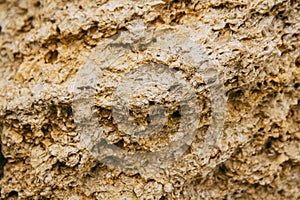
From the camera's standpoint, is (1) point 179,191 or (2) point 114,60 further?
(1) point 179,191

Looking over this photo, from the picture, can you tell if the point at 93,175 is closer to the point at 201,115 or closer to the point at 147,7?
the point at 201,115

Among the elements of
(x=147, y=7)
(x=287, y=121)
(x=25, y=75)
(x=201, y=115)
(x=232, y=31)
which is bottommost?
(x=287, y=121)

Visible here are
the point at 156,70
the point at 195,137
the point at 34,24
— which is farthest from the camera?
the point at 34,24

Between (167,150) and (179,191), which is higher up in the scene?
(167,150)

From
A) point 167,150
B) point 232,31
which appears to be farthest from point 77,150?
point 232,31

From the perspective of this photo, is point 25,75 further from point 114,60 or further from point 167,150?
point 167,150

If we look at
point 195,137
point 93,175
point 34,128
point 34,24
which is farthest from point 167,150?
point 34,24

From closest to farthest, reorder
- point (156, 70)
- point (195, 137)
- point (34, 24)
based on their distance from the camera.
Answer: point (156, 70) < point (195, 137) < point (34, 24)
